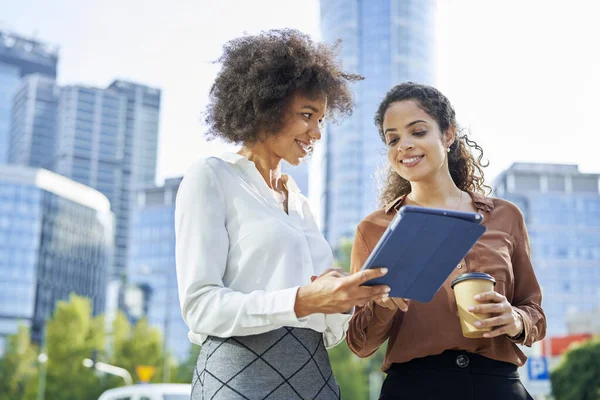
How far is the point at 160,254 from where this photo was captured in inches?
3398

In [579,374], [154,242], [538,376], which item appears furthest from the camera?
[154,242]

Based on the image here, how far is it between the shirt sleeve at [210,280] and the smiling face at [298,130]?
32 cm

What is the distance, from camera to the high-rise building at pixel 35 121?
378ft

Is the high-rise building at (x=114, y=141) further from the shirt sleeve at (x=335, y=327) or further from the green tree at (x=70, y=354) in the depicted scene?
the shirt sleeve at (x=335, y=327)

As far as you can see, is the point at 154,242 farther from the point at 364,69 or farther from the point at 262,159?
the point at 262,159

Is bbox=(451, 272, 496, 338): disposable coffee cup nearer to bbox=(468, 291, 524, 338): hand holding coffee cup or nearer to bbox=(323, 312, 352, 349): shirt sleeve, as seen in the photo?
bbox=(468, 291, 524, 338): hand holding coffee cup

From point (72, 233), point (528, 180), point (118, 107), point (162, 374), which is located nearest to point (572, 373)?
point (162, 374)

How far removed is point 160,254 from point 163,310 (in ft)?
21.9

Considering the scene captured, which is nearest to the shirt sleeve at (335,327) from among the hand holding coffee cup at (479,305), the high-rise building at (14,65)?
the hand holding coffee cup at (479,305)

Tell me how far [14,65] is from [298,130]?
A: 133 meters

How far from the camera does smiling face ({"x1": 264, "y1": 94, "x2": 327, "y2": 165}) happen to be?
2486 mm

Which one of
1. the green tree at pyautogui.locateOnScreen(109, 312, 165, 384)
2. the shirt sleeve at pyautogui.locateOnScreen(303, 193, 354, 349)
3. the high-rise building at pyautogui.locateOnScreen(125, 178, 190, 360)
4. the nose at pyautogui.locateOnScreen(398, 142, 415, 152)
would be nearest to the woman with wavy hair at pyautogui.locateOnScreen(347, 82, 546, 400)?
the nose at pyautogui.locateOnScreen(398, 142, 415, 152)

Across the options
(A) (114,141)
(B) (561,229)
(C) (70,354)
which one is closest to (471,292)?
(C) (70,354)

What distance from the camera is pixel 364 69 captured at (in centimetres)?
9312
